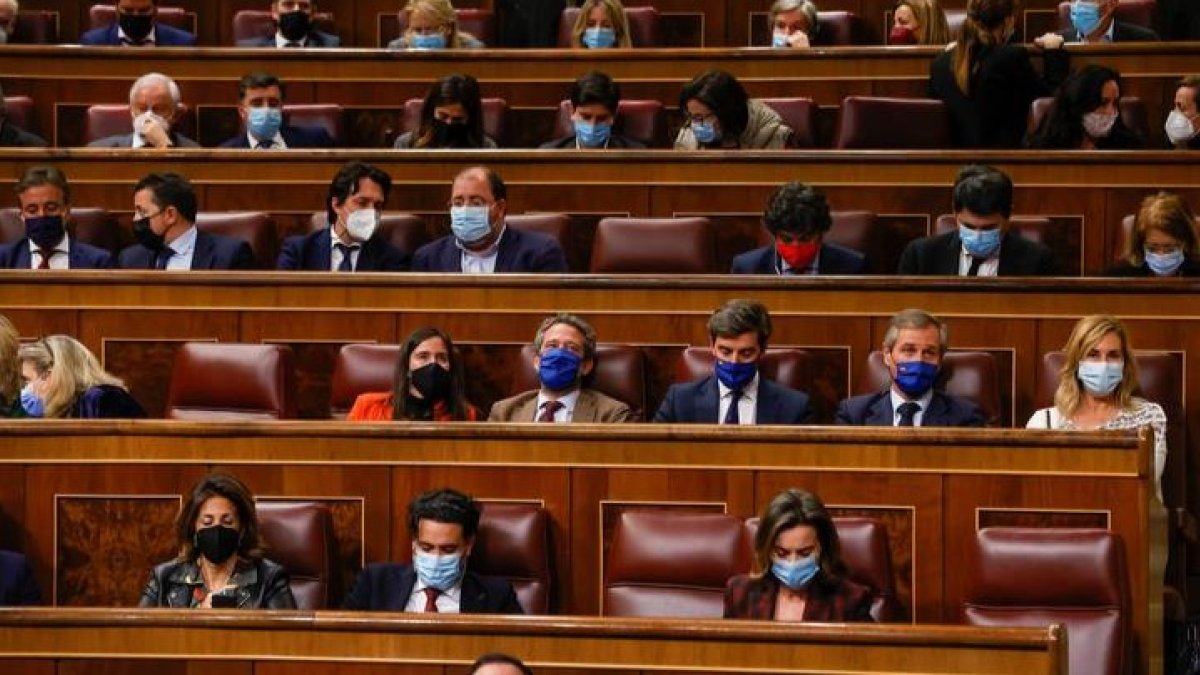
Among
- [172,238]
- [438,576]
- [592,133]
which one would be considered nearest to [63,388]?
[172,238]

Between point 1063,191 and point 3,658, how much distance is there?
2251mm

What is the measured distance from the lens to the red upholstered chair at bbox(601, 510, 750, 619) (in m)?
3.35

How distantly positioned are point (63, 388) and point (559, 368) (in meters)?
0.75

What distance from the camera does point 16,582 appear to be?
3.47 metres

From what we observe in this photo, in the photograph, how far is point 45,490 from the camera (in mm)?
3602

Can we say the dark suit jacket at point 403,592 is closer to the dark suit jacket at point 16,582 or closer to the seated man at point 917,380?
the dark suit jacket at point 16,582

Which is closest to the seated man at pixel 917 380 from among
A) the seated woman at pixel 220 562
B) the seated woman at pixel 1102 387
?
the seated woman at pixel 1102 387

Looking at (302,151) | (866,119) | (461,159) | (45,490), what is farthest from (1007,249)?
(45,490)

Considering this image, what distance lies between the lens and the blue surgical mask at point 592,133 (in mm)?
4762

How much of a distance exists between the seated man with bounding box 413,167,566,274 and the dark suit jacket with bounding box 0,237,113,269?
552 millimetres

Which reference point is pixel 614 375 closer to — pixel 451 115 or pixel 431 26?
pixel 451 115

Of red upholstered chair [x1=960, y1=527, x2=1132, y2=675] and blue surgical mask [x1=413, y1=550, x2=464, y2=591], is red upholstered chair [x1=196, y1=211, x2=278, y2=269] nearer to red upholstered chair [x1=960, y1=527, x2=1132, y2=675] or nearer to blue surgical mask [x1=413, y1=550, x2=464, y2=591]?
blue surgical mask [x1=413, y1=550, x2=464, y2=591]

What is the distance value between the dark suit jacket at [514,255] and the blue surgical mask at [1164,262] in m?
0.99

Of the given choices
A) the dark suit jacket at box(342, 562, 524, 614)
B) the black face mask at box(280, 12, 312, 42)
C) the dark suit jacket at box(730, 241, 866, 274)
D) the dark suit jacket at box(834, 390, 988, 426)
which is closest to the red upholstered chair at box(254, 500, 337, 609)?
the dark suit jacket at box(342, 562, 524, 614)
